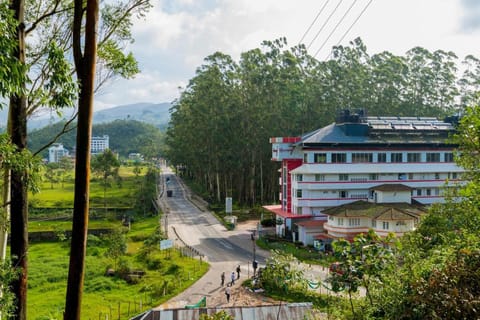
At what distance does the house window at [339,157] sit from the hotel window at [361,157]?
768mm

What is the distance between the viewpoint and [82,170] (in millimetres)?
6383

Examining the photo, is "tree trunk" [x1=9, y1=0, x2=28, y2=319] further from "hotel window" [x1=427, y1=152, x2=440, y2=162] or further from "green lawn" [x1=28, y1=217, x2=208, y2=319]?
"hotel window" [x1=427, y1=152, x2=440, y2=162]

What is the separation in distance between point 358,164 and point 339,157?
5.49ft

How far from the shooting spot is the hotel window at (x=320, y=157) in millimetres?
32312

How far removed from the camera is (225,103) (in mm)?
46312

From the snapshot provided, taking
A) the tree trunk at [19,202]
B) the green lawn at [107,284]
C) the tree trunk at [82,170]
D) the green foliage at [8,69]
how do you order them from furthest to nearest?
the green lawn at [107,284] < the tree trunk at [19,202] < the tree trunk at [82,170] < the green foliage at [8,69]

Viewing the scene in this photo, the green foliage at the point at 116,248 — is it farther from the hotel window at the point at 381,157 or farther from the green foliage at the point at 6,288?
the green foliage at the point at 6,288

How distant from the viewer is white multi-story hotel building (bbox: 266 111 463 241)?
3250cm

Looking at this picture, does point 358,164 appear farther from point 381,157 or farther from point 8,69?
point 8,69

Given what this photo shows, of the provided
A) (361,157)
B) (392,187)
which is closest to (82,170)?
(361,157)

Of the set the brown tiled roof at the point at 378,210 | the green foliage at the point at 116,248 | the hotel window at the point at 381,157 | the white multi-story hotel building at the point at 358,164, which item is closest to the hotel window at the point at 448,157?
the white multi-story hotel building at the point at 358,164

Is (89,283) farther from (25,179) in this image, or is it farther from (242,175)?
(242,175)

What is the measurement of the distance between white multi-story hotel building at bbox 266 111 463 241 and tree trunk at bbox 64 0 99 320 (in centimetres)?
2635

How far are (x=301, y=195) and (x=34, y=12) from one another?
25.6 metres
